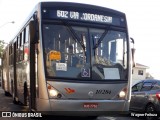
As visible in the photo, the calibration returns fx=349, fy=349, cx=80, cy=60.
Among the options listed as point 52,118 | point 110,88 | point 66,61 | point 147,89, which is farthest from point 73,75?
point 147,89

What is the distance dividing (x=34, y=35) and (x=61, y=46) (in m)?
0.77

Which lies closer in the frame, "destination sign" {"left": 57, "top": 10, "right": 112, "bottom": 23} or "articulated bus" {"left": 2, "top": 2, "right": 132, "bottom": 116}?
"articulated bus" {"left": 2, "top": 2, "right": 132, "bottom": 116}

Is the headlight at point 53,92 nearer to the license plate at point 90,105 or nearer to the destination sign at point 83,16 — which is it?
the license plate at point 90,105

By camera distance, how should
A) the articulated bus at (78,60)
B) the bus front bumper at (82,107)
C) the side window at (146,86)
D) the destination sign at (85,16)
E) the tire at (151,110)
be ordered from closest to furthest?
the bus front bumper at (82,107) < the articulated bus at (78,60) < the destination sign at (85,16) < the tire at (151,110) < the side window at (146,86)

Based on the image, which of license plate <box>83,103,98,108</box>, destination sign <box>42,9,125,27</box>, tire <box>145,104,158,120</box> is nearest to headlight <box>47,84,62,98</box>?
license plate <box>83,103,98,108</box>

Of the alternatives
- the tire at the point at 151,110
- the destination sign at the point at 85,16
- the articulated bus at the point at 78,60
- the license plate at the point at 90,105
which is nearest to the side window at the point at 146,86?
the tire at the point at 151,110

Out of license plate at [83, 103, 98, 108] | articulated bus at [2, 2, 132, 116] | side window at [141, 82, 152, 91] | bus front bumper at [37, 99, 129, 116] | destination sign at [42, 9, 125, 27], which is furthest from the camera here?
side window at [141, 82, 152, 91]

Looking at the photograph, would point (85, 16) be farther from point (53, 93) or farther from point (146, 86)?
point (146, 86)

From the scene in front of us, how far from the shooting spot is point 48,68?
912 cm

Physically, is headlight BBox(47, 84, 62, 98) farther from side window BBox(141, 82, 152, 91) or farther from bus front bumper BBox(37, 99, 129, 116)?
side window BBox(141, 82, 152, 91)

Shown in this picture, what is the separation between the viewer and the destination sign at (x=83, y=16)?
31.5 ft

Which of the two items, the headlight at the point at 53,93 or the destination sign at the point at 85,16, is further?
the destination sign at the point at 85,16

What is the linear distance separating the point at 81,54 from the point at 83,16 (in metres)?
1.16

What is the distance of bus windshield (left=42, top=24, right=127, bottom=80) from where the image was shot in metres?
9.15
